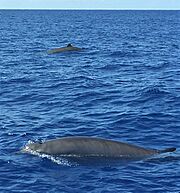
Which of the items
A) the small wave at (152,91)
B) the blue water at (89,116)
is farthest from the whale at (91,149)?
the small wave at (152,91)

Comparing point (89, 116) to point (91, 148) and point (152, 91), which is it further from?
point (152, 91)

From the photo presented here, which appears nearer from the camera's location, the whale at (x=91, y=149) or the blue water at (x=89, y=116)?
the blue water at (x=89, y=116)

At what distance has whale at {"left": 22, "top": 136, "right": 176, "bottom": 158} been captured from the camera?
707 inches

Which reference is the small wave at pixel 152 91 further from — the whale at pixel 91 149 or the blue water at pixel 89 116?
→ the whale at pixel 91 149

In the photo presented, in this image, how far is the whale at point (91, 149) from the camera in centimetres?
1797

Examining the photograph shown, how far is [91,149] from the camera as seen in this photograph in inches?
711

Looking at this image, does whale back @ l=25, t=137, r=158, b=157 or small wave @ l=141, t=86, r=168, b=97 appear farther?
small wave @ l=141, t=86, r=168, b=97

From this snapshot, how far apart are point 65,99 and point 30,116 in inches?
188

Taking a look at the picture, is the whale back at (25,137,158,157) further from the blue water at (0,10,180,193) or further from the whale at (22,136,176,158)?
the blue water at (0,10,180,193)

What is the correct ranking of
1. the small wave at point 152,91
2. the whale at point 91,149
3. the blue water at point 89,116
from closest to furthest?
1. the blue water at point 89,116
2. the whale at point 91,149
3. the small wave at point 152,91

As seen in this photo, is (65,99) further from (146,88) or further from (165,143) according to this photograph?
(165,143)

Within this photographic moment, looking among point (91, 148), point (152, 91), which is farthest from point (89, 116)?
point (152, 91)

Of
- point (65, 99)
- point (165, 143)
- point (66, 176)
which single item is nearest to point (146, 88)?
point (65, 99)

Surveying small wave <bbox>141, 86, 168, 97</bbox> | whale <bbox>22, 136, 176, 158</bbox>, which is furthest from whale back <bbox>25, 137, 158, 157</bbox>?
small wave <bbox>141, 86, 168, 97</bbox>
